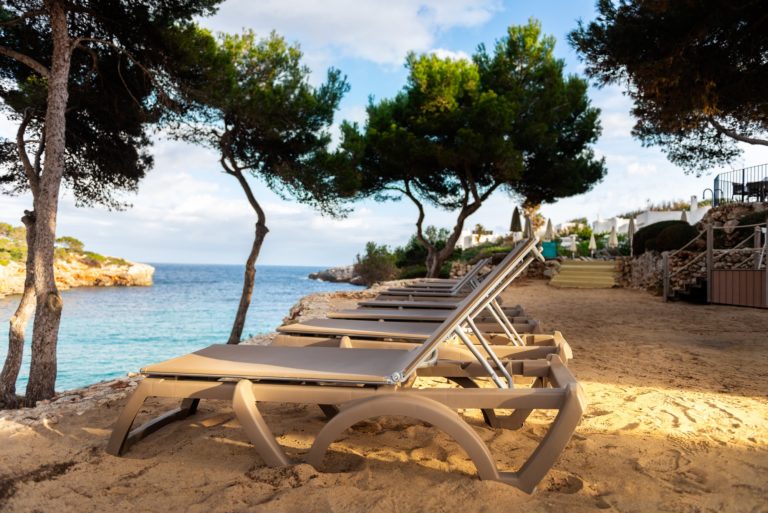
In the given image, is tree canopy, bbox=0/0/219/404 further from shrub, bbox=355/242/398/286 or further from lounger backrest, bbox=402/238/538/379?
shrub, bbox=355/242/398/286

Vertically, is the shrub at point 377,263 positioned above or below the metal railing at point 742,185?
below

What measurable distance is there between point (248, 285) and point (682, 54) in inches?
370

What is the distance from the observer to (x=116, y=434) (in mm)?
2586

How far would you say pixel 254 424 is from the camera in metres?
2.27

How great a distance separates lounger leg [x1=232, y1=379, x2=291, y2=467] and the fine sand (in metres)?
0.07

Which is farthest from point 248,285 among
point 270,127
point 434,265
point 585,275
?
point 585,275

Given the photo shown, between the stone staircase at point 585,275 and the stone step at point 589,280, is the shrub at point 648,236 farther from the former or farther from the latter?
the stone staircase at point 585,275

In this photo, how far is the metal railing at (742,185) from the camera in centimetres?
1823

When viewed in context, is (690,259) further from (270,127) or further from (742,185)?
(270,127)

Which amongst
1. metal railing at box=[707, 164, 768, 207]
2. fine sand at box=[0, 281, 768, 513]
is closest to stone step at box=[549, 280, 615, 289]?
metal railing at box=[707, 164, 768, 207]

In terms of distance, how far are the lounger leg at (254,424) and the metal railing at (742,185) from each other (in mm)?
20554

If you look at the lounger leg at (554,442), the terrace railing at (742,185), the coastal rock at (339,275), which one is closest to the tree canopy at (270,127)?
the lounger leg at (554,442)

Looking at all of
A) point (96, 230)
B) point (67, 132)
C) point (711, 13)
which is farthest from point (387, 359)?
point (96, 230)

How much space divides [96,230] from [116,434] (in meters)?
36.0
